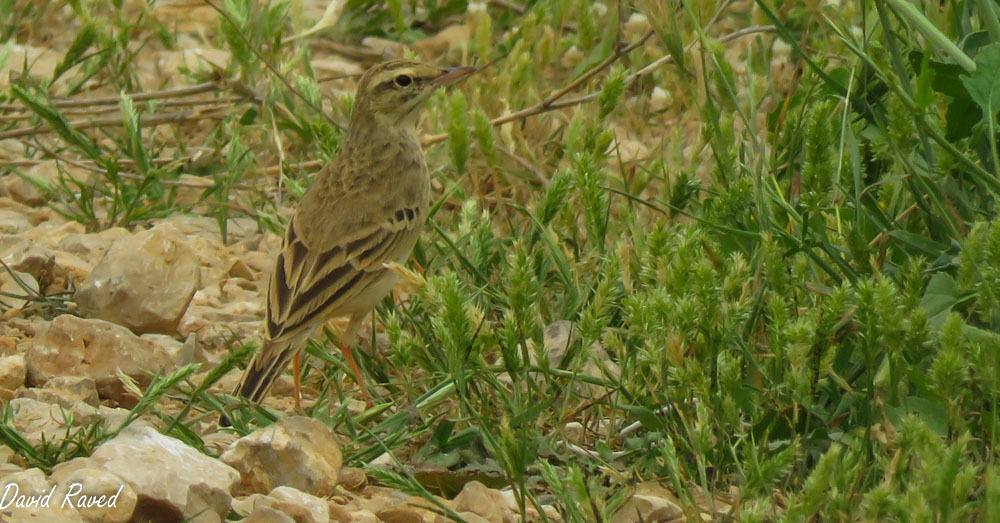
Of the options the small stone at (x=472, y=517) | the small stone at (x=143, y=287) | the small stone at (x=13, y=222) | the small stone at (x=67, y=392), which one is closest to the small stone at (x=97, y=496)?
the small stone at (x=472, y=517)

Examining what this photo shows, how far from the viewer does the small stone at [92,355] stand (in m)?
4.01

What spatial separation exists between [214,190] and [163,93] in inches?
19.2

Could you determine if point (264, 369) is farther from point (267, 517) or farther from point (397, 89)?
point (397, 89)

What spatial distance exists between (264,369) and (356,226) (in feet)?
2.77

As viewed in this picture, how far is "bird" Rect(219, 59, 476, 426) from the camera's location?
410 centimetres

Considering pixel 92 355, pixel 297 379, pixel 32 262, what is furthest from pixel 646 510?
pixel 32 262

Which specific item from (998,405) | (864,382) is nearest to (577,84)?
(864,382)

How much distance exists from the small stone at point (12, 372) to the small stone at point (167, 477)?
0.96 meters

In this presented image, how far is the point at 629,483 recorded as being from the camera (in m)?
3.33

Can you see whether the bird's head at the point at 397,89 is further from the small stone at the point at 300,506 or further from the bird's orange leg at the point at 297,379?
the small stone at the point at 300,506

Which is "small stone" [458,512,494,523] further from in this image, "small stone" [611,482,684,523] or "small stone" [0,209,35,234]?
"small stone" [0,209,35,234]

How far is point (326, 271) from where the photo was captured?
4379mm

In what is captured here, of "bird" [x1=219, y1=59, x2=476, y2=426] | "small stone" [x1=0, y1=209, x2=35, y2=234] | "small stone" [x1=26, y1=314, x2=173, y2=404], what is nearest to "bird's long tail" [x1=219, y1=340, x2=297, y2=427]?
"bird" [x1=219, y1=59, x2=476, y2=426]

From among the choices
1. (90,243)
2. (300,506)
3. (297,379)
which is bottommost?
(297,379)
